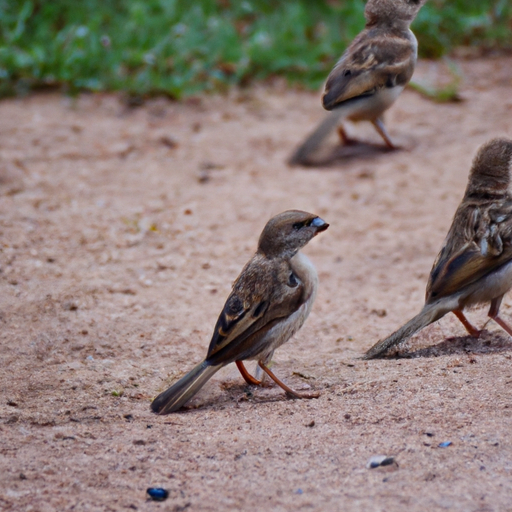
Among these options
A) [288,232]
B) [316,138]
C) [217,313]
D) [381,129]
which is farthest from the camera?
[381,129]

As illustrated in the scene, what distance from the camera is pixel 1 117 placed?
8.91 metres

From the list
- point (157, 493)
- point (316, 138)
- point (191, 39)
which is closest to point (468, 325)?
point (157, 493)

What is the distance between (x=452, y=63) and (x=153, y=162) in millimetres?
4831

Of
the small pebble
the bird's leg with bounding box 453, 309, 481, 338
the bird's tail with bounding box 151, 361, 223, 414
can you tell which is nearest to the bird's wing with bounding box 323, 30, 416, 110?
the bird's leg with bounding box 453, 309, 481, 338

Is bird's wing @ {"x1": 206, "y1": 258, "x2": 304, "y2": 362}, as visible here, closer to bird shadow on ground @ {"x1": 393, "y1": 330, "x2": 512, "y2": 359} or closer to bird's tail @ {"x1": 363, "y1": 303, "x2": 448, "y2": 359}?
bird's tail @ {"x1": 363, "y1": 303, "x2": 448, "y2": 359}

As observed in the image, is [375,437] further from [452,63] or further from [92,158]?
[452,63]

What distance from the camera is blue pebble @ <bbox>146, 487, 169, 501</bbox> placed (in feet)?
10.7

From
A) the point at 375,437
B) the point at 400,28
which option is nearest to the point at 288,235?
the point at 375,437

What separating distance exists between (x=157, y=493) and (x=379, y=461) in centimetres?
100

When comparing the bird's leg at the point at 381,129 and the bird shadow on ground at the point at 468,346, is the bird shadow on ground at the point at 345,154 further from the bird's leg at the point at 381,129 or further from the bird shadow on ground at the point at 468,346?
the bird shadow on ground at the point at 468,346

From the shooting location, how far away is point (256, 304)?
170 inches

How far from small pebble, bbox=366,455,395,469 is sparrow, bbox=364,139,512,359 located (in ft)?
4.15

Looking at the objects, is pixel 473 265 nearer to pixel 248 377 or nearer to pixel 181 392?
pixel 248 377

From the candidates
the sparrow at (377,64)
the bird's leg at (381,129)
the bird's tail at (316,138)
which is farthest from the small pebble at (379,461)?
the bird's leg at (381,129)
